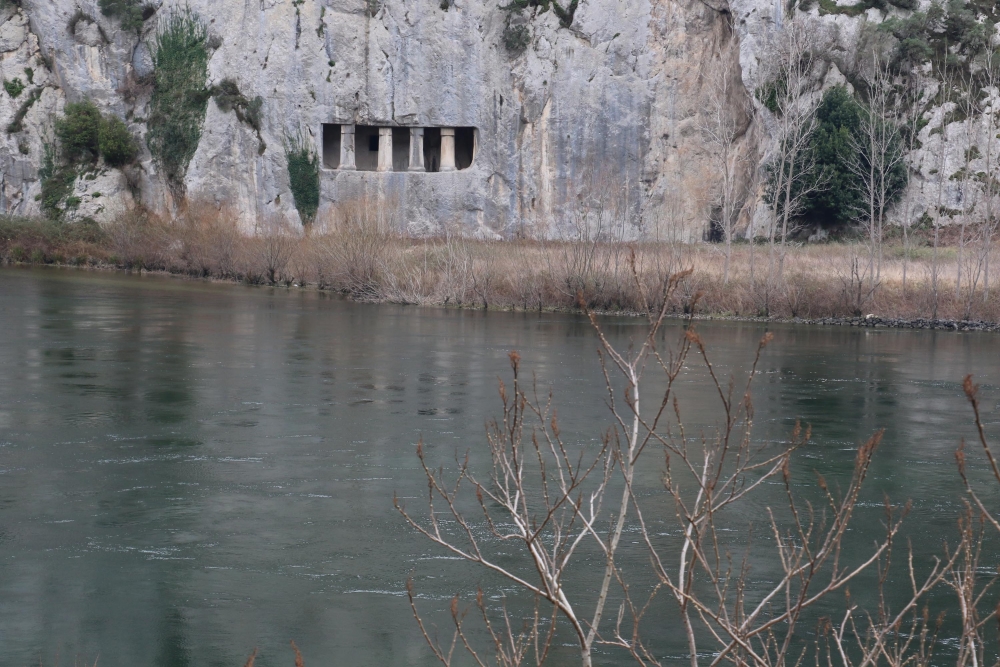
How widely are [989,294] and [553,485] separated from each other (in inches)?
861

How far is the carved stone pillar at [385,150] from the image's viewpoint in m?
48.3

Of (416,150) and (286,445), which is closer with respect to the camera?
(286,445)

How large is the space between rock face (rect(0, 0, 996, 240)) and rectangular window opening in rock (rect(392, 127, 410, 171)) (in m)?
2.24

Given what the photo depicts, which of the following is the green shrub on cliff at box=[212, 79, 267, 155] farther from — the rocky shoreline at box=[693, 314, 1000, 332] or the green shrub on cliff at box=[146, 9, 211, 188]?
the rocky shoreline at box=[693, 314, 1000, 332]

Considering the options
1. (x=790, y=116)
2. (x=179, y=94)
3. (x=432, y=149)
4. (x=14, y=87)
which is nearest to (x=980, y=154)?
(x=790, y=116)

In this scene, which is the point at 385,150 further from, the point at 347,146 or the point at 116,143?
the point at 116,143

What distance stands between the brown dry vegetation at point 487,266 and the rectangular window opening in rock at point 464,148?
6508 millimetres

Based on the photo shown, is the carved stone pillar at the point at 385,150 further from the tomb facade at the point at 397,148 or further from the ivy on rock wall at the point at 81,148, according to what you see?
the ivy on rock wall at the point at 81,148

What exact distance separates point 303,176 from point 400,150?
192 inches

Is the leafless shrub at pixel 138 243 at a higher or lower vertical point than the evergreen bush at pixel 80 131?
lower

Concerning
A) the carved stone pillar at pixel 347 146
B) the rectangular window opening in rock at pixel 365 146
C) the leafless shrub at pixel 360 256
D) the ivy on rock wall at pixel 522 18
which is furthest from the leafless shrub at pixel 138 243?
the ivy on rock wall at pixel 522 18

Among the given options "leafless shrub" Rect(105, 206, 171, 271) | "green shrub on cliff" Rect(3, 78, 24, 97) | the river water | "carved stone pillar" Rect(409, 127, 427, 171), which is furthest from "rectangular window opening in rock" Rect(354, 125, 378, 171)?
the river water

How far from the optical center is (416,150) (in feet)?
157

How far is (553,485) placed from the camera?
13016mm
